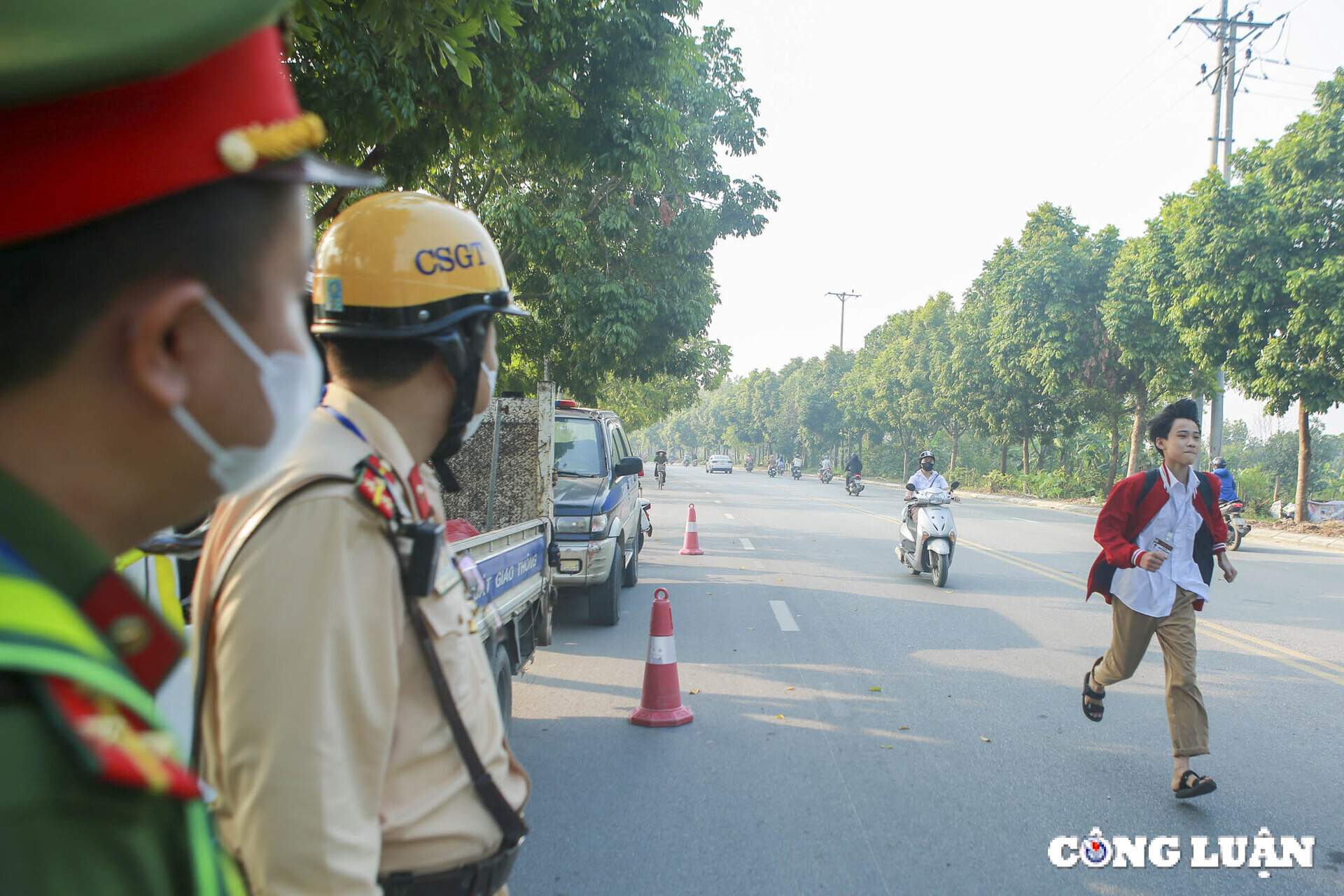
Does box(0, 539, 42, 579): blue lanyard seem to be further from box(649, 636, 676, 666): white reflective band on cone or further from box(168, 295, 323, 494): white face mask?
box(649, 636, 676, 666): white reflective band on cone

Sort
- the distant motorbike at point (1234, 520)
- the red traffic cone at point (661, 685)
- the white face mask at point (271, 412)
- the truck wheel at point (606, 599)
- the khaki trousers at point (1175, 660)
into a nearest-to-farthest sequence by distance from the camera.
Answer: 1. the white face mask at point (271, 412)
2. the khaki trousers at point (1175, 660)
3. the red traffic cone at point (661, 685)
4. the truck wheel at point (606, 599)
5. the distant motorbike at point (1234, 520)

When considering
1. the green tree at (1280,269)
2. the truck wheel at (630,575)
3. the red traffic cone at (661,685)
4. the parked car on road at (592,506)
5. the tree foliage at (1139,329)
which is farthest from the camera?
the tree foliage at (1139,329)

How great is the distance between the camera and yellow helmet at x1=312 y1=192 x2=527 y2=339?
170cm

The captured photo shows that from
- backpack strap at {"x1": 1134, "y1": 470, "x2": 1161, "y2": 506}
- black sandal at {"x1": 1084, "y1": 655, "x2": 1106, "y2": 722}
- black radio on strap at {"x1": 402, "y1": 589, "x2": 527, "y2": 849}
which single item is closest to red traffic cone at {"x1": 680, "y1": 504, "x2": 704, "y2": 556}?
black sandal at {"x1": 1084, "y1": 655, "x2": 1106, "y2": 722}

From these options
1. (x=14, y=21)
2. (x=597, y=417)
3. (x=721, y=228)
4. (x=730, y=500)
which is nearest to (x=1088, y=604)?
(x=597, y=417)

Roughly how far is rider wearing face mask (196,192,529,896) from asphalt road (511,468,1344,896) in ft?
8.35

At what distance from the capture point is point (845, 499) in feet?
101

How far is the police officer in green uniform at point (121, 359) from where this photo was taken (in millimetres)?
551

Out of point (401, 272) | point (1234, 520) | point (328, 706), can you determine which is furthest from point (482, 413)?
point (1234, 520)

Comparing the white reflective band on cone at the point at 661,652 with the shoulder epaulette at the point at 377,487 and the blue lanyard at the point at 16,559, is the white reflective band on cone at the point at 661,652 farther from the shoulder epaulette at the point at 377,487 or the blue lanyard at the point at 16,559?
the blue lanyard at the point at 16,559

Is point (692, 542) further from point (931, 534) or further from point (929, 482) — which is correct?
point (931, 534)

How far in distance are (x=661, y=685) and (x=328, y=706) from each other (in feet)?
15.8

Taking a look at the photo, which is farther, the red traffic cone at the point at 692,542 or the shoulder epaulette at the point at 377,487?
the red traffic cone at the point at 692,542

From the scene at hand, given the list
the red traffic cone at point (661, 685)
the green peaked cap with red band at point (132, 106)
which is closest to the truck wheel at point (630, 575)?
the red traffic cone at point (661, 685)
